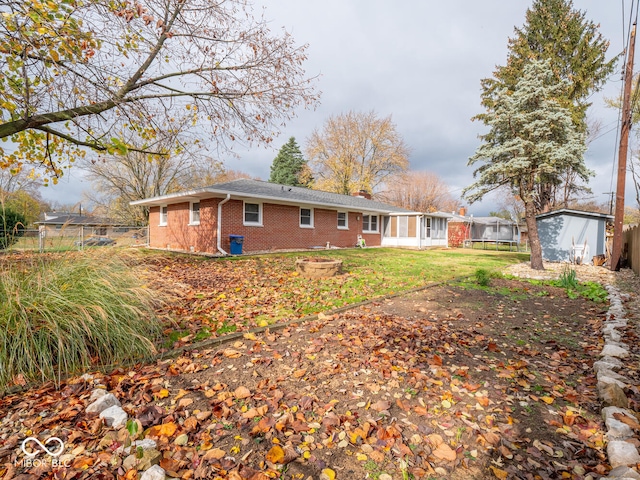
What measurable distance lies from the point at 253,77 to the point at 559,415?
8.15m

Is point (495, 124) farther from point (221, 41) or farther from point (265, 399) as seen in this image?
point (265, 399)

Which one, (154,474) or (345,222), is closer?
(154,474)

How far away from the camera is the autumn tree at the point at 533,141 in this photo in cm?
1120

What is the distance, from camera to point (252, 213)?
47.0ft

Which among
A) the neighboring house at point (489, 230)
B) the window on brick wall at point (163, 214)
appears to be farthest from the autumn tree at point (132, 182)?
the neighboring house at point (489, 230)

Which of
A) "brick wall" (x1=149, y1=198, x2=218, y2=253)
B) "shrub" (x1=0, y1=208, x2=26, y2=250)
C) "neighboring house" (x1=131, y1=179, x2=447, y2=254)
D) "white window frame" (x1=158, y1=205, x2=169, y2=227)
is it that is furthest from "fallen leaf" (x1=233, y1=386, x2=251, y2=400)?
"white window frame" (x1=158, y1=205, x2=169, y2=227)

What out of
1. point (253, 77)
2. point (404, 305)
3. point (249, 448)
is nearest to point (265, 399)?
point (249, 448)

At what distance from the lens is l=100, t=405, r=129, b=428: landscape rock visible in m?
2.12

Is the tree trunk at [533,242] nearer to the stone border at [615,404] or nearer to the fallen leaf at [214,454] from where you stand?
the stone border at [615,404]

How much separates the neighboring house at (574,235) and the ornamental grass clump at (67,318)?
18298 mm

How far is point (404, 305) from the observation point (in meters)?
5.61

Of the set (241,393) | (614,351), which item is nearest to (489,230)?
(614,351)

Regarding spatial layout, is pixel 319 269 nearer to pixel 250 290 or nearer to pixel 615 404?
pixel 250 290

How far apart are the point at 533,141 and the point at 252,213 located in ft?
40.6
